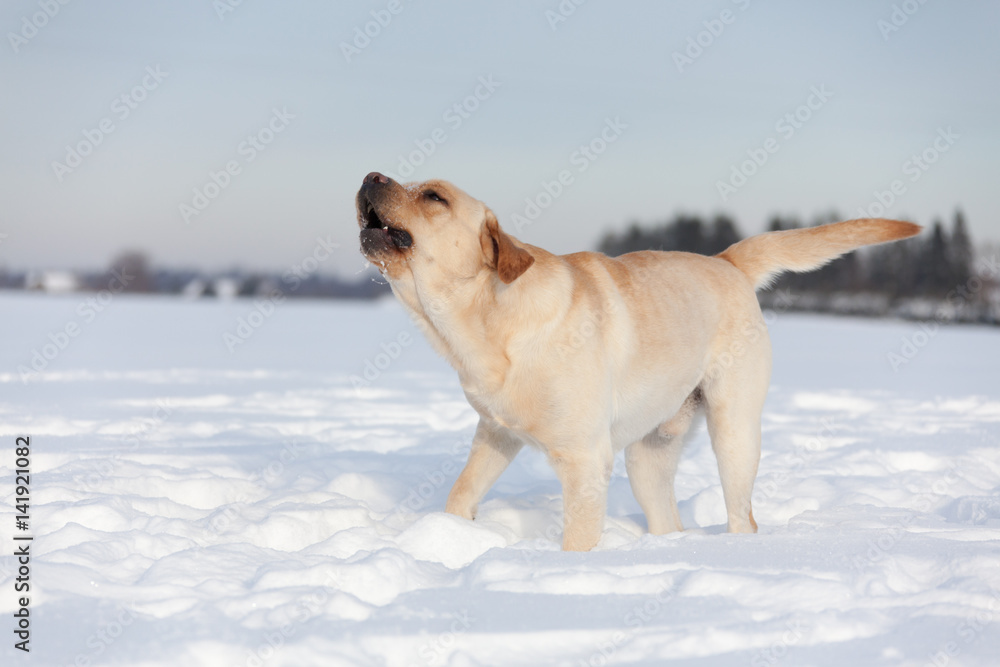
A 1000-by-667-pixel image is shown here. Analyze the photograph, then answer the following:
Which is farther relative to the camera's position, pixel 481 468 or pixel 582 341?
pixel 481 468

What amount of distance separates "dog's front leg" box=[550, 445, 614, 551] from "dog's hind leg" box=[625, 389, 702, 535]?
86 cm

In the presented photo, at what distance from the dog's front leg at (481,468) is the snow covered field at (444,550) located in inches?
6.3

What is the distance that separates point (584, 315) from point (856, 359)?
14.0 metres

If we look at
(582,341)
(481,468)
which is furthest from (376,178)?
(481,468)

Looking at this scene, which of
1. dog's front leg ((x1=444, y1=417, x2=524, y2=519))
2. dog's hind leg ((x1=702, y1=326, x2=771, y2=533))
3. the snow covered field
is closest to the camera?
the snow covered field

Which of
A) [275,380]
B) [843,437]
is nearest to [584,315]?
[843,437]

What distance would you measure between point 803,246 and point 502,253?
2120mm

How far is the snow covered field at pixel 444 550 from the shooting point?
8.02 ft

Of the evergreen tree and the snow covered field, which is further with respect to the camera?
the evergreen tree

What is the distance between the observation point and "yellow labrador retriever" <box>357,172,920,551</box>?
3592mm

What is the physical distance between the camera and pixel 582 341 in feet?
12.2

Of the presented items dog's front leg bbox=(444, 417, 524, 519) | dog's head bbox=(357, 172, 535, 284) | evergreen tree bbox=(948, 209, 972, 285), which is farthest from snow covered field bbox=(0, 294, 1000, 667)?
evergreen tree bbox=(948, 209, 972, 285)

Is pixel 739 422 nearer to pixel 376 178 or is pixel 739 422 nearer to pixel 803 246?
pixel 803 246

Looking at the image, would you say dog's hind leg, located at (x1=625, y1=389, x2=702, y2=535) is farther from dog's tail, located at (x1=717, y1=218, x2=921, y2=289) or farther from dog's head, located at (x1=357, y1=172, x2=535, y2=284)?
dog's head, located at (x1=357, y1=172, x2=535, y2=284)
